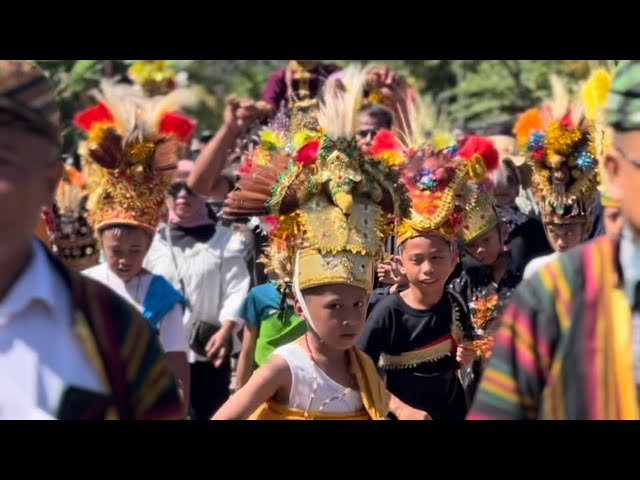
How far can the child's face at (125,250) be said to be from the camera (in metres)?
7.58

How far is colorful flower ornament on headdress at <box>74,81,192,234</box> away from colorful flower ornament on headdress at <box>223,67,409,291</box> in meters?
1.70

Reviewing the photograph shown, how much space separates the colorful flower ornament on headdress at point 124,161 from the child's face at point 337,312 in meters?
2.06

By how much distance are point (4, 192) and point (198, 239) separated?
5.70 meters

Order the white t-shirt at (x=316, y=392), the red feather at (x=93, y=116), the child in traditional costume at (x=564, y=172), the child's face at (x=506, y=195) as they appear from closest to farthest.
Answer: the white t-shirt at (x=316, y=392), the red feather at (x=93, y=116), the child in traditional costume at (x=564, y=172), the child's face at (x=506, y=195)

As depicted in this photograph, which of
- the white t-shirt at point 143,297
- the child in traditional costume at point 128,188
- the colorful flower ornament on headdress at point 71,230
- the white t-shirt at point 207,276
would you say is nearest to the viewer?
the white t-shirt at point 143,297

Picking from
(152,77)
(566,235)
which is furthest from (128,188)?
(152,77)

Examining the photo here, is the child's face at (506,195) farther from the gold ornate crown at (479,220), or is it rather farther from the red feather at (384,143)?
the red feather at (384,143)

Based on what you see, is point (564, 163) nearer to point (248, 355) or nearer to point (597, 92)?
A: point (248, 355)

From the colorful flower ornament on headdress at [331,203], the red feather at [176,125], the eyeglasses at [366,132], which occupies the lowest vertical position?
the colorful flower ornament on headdress at [331,203]

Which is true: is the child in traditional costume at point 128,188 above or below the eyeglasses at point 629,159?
above

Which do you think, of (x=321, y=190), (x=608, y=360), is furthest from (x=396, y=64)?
(x=608, y=360)

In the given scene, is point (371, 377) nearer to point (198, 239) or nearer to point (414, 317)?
point (414, 317)

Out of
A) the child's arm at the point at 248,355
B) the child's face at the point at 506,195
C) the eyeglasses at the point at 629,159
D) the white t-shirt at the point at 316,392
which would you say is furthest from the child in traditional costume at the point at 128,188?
the eyeglasses at the point at 629,159

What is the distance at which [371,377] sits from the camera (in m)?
5.83
